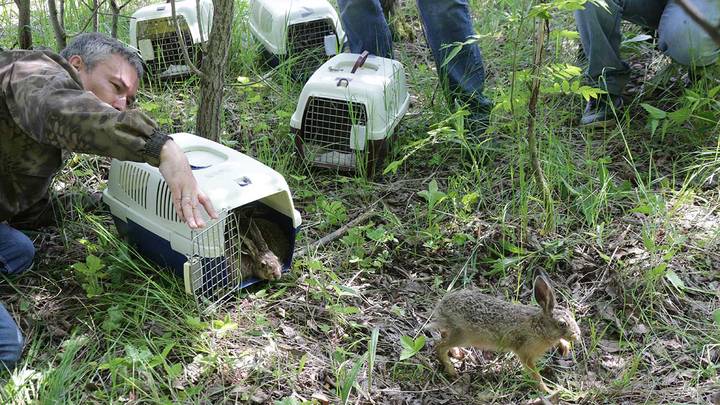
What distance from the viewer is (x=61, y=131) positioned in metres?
2.92

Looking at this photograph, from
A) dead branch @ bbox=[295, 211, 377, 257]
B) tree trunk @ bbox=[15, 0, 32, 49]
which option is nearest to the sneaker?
dead branch @ bbox=[295, 211, 377, 257]

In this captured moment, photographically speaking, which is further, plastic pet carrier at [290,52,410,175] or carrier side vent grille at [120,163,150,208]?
plastic pet carrier at [290,52,410,175]

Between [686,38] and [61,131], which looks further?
[686,38]

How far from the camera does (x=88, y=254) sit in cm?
376

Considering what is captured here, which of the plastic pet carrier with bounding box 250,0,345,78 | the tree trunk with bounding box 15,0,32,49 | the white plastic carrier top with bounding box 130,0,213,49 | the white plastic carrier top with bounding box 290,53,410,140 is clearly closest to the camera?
the white plastic carrier top with bounding box 290,53,410,140

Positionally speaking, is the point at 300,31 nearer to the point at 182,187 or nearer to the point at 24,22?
the point at 24,22

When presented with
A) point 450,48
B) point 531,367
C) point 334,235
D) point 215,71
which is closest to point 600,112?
point 450,48

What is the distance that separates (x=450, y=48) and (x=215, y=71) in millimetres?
1458

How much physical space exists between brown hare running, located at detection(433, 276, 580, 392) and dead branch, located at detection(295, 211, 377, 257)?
95 cm

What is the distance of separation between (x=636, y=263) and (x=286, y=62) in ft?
9.10

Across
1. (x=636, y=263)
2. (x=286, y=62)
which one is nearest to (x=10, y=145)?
(x=286, y=62)

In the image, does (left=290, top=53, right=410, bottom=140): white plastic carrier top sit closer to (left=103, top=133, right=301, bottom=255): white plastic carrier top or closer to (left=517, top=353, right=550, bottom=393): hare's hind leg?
(left=103, top=133, right=301, bottom=255): white plastic carrier top

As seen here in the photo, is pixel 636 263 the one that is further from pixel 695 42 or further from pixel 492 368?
pixel 695 42

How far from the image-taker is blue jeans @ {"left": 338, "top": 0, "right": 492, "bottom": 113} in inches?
176
